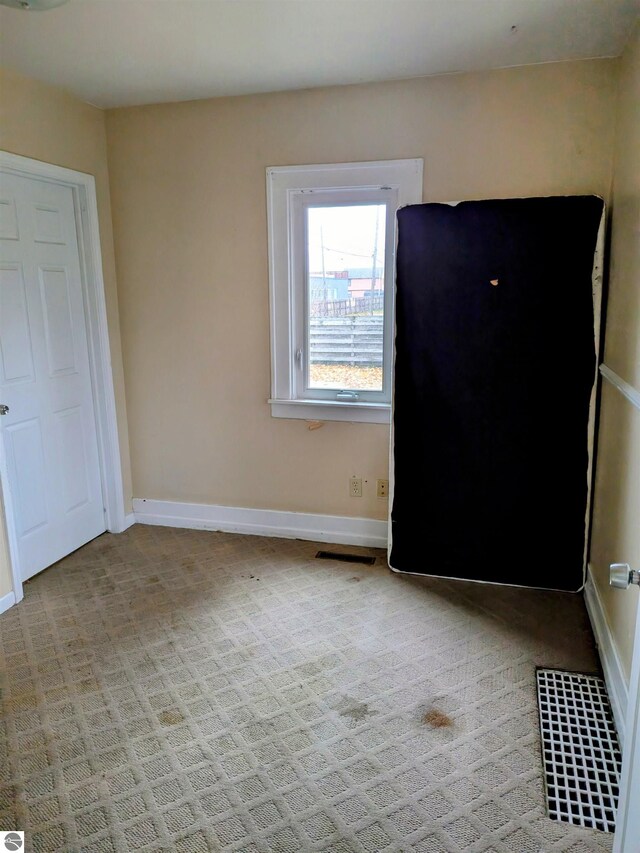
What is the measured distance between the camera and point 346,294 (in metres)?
3.15

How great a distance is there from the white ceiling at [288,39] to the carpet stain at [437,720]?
8.36 feet

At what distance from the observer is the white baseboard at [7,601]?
2723 mm

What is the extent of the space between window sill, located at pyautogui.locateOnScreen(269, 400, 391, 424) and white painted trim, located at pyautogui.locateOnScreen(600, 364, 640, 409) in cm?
108

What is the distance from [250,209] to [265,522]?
71.4 inches

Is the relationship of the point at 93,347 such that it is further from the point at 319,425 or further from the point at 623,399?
the point at 623,399

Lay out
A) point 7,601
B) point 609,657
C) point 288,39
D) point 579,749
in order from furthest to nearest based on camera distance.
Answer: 1. point 7,601
2. point 288,39
3. point 609,657
4. point 579,749

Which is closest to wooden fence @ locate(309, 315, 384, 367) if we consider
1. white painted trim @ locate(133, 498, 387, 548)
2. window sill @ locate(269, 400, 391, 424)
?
window sill @ locate(269, 400, 391, 424)

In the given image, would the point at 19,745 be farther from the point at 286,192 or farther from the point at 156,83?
the point at 156,83

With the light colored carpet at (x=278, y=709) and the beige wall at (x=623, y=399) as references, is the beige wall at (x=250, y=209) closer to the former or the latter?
the beige wall at (x=623, y=399)

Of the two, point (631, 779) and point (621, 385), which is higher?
point (621, 385)

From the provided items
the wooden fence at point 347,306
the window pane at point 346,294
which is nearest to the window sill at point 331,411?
the window pane at point 346,294

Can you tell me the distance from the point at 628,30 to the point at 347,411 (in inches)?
81.1

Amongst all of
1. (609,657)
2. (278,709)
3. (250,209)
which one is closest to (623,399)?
(609,657)

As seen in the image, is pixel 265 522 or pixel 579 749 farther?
pixel 265 522
